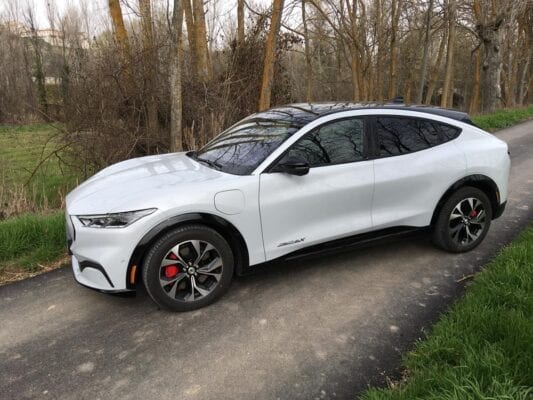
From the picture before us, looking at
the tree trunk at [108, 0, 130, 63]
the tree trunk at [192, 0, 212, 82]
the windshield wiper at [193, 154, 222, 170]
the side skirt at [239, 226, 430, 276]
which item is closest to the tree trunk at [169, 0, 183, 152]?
the tree trunk at [108, 0, 130, 63]

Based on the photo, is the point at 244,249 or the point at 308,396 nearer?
the point at 308,396

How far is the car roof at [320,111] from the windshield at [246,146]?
0.07 m

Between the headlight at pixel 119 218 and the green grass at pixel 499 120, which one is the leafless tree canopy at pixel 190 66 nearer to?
the green grass at pixel 499 120

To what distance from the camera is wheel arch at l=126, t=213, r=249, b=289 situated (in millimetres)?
3135

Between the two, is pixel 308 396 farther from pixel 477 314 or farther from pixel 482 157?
pixel 482 157

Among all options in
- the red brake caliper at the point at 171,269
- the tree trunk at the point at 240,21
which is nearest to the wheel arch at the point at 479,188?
the red brake caliper at the point at 171,269

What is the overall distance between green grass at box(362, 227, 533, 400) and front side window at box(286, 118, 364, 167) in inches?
61.4

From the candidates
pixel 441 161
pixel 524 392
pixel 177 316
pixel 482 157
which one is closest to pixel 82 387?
pixel 177 316

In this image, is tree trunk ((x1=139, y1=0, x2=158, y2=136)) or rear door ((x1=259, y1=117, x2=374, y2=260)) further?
tree trunk ((x1=139, y1=0, x2=158, y2=136))

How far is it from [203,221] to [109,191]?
894 mm

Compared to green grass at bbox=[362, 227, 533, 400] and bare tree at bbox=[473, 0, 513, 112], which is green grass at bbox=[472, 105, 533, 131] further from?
green grass at bbox=[362, 227, 533, 400]

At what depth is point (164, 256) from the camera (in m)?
3.20

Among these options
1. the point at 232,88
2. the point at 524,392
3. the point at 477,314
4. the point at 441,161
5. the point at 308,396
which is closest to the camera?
the point at 524,392

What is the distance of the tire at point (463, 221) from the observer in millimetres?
4184
